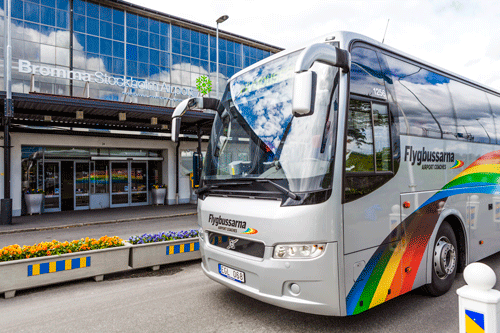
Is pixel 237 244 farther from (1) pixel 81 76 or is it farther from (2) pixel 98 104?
(1) pixel 81 76

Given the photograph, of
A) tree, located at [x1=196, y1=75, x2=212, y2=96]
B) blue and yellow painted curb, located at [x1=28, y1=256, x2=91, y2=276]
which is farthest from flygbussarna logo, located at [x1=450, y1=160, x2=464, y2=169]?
tree, located at [x1=196, y1=75, x2=212, y2=96]

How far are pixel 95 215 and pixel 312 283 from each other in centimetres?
→ 1492

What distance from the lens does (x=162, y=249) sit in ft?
21.5

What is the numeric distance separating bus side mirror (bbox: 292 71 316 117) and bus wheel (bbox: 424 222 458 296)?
10.1 feet

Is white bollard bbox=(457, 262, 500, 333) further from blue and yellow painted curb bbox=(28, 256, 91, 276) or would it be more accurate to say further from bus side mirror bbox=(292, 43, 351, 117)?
blue and yellow painted curb bbox=(28, 256, 91, 276)

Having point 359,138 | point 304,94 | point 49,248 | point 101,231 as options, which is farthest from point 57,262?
point 101,231

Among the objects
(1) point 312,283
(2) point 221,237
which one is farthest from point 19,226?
(1) point 312,283

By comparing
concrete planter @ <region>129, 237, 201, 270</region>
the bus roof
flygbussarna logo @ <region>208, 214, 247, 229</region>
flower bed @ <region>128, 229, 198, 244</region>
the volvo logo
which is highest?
the bus roof

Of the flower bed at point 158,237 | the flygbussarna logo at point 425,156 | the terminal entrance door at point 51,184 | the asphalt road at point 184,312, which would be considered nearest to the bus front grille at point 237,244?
the asphalt road at point 184,312

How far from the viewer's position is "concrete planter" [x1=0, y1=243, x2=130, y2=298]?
5.15 meters

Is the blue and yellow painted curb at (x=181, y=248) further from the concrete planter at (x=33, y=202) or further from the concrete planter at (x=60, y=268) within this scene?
the concrete planter at (x=33, y=202)

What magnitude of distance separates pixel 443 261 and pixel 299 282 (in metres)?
2.66

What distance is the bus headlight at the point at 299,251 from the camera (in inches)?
131

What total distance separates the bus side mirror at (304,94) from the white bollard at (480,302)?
1690mm
